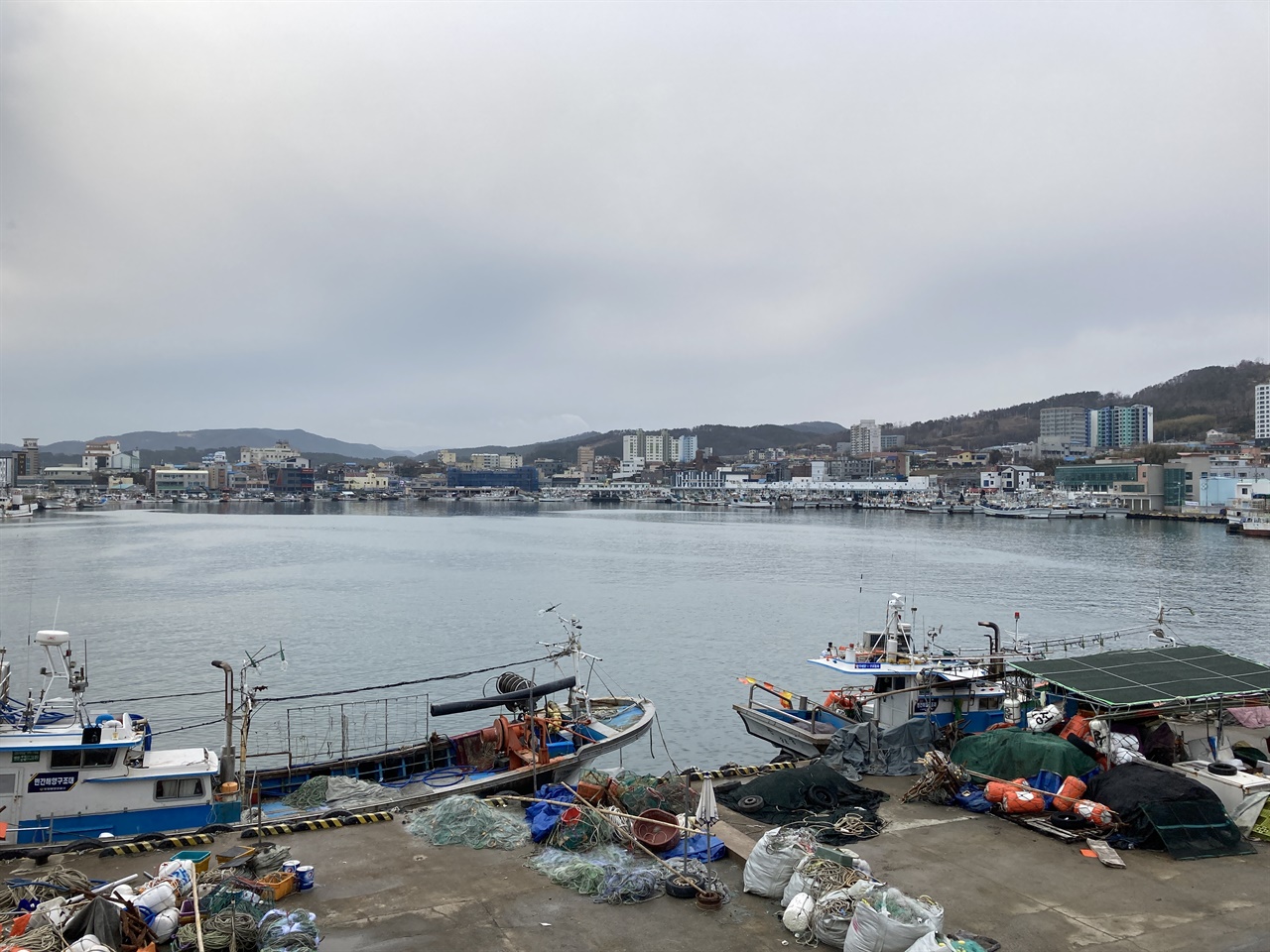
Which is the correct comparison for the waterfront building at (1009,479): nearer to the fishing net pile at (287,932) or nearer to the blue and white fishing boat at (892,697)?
the blue and white fishing boat at (892,697)

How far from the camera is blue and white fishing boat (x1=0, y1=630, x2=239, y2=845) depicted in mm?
11867

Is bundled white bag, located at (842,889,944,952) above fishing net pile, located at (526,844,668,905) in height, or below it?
above

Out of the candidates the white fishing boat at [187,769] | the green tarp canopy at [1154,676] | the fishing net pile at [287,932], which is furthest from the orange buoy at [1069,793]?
the fishing net pile at [287,932]

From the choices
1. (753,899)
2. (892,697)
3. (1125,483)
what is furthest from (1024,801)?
(1125,483)

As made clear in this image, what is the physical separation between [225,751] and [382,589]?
4180 centimetres

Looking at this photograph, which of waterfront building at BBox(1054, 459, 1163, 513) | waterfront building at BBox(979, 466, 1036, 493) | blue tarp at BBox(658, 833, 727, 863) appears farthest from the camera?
waterfront building at BBox(979, 466, 1036, 493)

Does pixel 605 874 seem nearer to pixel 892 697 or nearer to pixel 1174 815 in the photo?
pixel 1174 815

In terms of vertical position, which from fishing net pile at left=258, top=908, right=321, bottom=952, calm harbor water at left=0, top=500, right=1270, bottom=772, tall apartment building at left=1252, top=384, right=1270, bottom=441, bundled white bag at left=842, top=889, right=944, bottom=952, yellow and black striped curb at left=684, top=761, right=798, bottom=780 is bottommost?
calm harbor water at left=0, top=500, right=1270, bottom=772

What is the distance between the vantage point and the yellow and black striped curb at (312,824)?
426 inches

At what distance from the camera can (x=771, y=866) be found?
29.1 feet

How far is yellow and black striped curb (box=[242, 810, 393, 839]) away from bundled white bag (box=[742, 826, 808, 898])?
5257 millimetres

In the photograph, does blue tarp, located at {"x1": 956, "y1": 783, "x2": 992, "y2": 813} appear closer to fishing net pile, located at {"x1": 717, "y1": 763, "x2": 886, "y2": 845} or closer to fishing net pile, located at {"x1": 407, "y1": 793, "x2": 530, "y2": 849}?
fishing net pile, located at {"x1": 717, "y1": 763, "x2": 886, "y2": 845}

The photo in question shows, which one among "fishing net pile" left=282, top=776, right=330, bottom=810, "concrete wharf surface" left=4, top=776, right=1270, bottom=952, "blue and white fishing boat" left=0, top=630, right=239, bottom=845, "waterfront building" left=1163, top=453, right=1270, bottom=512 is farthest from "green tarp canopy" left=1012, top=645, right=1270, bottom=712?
"waterfront building" left=1163, top=453, right=1270, bottom=512

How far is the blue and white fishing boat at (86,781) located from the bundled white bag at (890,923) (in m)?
9.34
